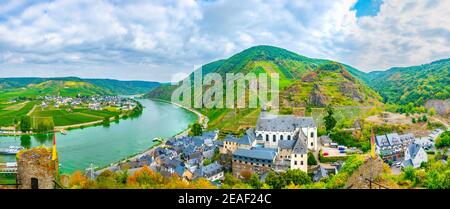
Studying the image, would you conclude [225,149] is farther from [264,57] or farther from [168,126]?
[264,57]

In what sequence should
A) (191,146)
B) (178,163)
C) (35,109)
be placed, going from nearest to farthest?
(35,109) → (178,163) → (191,146)

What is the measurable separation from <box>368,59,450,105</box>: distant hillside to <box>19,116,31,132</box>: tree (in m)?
13.1

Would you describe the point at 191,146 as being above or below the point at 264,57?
below

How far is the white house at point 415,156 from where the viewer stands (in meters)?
7.67

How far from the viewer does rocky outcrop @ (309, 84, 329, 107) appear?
15.5 metres

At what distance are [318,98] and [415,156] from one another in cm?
820

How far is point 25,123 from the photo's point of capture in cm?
822

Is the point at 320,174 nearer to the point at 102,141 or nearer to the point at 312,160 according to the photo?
the point at 312,160

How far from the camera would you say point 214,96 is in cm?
1884

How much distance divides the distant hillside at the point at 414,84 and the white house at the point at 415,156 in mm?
4735

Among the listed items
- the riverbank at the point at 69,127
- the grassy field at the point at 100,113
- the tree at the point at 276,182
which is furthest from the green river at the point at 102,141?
the tree at the point at 276,182

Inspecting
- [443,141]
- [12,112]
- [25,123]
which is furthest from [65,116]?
[443,141]
